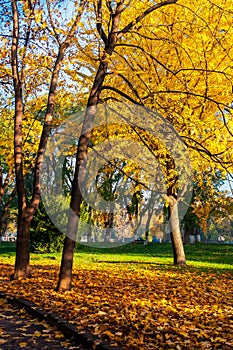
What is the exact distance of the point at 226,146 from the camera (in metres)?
10.5

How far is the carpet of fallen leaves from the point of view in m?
4.55

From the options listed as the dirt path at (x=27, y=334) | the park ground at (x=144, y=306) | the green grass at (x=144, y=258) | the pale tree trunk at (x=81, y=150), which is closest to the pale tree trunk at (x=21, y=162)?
the park ground at (x=144, y=306)

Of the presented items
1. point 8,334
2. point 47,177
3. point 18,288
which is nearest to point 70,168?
point 47,177

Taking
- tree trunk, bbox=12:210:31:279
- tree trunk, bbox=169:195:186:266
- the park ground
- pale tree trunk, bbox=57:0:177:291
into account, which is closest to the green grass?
tree trunk, bbox=169:195:186:266

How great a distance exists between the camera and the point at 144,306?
20.5 feet

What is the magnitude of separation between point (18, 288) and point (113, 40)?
536 cm

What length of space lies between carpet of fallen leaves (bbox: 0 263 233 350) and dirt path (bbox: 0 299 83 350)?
0.32m

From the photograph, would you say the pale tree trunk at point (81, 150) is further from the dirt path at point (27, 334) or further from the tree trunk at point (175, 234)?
the tree trunk at point (175, 234)

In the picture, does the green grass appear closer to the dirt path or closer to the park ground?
the park ground

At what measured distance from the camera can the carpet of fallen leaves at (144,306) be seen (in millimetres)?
4549

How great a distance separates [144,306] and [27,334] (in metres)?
1.96

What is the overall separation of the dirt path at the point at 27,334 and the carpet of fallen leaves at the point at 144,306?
318 mm

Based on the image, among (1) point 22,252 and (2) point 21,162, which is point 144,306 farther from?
(2) point 21,162

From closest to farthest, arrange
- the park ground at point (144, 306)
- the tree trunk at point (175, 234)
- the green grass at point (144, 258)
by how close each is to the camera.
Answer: the park ground at point (144, 306), the tree trunk at point (175, 234), the green grass at point (144, 258)
